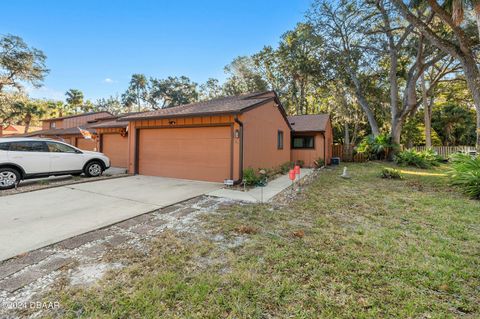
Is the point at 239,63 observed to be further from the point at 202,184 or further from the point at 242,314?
the point at 242,314

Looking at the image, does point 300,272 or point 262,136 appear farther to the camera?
point 262,136

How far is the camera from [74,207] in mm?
4965

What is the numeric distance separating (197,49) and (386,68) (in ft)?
53.4

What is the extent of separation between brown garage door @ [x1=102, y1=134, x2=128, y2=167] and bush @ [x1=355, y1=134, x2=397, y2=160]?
54.0 ft

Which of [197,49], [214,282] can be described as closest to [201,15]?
[197,49]

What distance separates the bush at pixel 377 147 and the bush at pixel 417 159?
1.44 m

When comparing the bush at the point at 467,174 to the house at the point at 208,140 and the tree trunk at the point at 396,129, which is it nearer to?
the house at the point at 208,140

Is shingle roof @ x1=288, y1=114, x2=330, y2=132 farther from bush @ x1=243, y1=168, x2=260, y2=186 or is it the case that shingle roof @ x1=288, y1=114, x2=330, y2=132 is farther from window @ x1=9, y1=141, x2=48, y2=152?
window @ x1=9, y1=141, x2=48, y2=152

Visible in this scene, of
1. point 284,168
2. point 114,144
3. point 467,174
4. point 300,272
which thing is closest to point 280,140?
point 284,168

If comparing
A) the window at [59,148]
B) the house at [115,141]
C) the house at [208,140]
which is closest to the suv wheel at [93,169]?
the window at [59,148]

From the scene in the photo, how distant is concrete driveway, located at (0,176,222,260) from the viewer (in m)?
3.47

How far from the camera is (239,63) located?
2691cm

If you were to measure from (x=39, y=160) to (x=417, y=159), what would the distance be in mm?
19013

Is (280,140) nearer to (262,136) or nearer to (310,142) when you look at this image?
(262,136)
